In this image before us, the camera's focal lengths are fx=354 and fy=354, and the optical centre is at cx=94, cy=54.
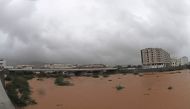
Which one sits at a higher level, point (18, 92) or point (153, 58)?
point (153, 58)

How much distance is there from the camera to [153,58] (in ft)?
526

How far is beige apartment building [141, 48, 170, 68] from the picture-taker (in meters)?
160

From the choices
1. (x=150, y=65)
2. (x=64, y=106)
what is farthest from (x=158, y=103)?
(x=150, y=65)

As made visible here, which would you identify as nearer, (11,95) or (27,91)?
(11,95)

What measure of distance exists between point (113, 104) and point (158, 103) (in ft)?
10.0

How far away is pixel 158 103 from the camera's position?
23.9 m

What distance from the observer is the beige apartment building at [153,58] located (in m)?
160

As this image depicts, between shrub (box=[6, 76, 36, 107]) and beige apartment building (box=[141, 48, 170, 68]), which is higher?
beige apartment building (box=[141, 48, 170, 68])

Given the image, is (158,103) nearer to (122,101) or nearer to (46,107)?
(122,101)

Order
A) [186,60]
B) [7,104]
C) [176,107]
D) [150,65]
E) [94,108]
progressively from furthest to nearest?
1. [186,60]
2. [150,65]
3. [94,108]
4. [176,107]
5. [7,104]

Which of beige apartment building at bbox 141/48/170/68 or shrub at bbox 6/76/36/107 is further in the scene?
beige apartment building at bbox 141/48/170/68

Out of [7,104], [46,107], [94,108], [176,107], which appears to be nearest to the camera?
[7,104]

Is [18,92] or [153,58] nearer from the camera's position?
[18,92]

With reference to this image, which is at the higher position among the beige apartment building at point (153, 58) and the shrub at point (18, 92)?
the beige apartment building at point (153, 58)
